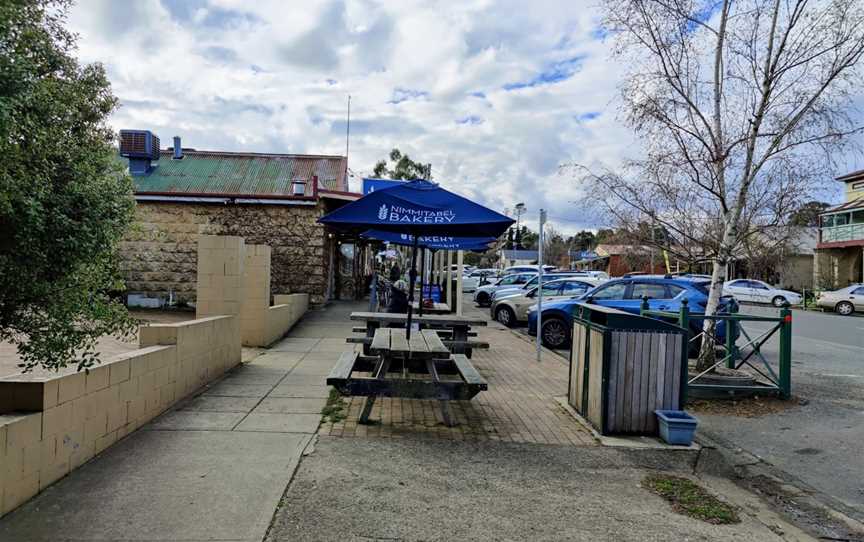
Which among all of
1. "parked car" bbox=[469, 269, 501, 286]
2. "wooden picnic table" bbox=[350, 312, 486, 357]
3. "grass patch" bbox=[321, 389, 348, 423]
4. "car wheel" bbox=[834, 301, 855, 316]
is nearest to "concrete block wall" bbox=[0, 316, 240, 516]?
"grass patch" bbox=[321, 389, 348, 423]

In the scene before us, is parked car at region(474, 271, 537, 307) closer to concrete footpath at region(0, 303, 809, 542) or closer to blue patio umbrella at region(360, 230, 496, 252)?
blue patio umbrella at region(360, 230, 496, 252)

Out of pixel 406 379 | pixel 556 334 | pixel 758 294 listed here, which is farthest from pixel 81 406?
pixel 758 294

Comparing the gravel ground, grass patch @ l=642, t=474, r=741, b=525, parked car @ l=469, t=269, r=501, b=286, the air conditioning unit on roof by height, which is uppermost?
the air conditioning unit on roof

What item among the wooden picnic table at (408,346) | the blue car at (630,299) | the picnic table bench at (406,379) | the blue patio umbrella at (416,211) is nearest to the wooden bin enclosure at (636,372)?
the picnic table bench at (406,379)

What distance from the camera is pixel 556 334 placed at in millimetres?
14148

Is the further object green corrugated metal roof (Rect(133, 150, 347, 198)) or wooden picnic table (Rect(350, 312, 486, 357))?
green corrugated metal roof (Rect(133, 150, 347, 198))

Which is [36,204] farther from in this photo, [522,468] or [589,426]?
[589,426]

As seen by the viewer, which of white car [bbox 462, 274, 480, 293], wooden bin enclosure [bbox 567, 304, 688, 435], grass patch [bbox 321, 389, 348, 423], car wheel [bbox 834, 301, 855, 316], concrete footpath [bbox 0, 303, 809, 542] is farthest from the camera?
white car [bbox 462, 274, 480, 293]

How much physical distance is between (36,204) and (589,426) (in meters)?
5.32

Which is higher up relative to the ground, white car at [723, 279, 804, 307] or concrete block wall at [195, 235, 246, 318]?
concrete block wall at [195, 235, 246, 318]

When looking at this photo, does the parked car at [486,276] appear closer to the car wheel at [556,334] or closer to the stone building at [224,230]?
the stone building at [224,230]

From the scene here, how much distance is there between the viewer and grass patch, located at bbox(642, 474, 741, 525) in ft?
14.6

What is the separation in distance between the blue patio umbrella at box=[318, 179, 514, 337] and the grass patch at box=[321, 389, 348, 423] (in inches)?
77.4

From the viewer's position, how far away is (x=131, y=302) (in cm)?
1853
